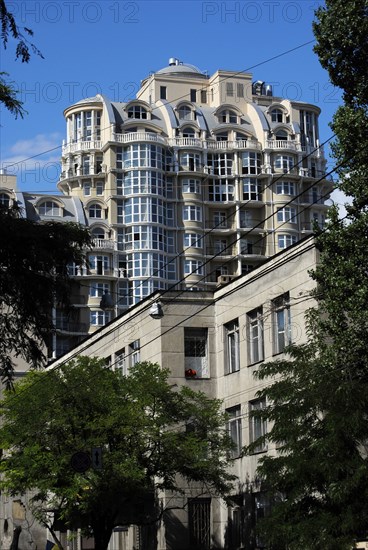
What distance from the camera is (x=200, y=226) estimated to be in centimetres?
14162

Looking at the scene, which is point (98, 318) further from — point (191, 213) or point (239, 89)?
point (239, 89)

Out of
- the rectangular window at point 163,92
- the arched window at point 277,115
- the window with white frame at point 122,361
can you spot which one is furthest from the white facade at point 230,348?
the rectangular window at point 163,92

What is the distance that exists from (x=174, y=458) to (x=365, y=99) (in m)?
15.0

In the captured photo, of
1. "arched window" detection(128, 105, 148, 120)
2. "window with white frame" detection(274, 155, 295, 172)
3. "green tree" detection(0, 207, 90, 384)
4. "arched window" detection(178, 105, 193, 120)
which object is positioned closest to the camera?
"green tree" detection(0, 207, 90, 384)

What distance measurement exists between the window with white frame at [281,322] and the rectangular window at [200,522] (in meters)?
8.21

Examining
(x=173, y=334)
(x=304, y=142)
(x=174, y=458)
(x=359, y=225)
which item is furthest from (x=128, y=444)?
(x=304, y=142)

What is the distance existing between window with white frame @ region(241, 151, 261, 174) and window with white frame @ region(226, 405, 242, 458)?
9856cm

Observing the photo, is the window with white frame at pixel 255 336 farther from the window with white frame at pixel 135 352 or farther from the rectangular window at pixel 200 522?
the window with white frame at pixel 135 352

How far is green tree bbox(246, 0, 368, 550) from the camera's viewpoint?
82.4 feet

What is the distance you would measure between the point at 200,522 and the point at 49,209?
92.6m

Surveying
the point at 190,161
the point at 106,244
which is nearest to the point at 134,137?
the point at 190,161

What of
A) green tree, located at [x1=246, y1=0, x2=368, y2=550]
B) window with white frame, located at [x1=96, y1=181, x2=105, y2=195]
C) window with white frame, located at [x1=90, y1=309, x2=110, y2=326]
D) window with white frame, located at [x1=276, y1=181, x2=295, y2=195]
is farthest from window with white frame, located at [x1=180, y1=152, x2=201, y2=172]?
green tree, located at [x1=246, y1=0, x2=368, y2=550]

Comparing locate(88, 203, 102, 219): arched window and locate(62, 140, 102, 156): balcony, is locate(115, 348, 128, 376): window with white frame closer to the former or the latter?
locate(88, 203, 102, 219): arched window

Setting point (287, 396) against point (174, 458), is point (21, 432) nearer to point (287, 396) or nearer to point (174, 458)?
point (174, 458)
